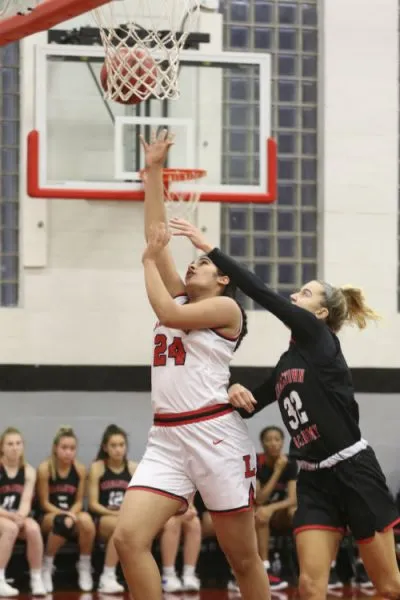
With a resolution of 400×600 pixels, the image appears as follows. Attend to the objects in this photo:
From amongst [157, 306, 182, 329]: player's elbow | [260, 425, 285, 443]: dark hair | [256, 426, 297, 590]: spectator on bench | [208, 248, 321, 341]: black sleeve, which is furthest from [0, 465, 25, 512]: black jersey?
[208, 248, 321, 341]: black sleeve

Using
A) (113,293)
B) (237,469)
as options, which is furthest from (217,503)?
(113,293)

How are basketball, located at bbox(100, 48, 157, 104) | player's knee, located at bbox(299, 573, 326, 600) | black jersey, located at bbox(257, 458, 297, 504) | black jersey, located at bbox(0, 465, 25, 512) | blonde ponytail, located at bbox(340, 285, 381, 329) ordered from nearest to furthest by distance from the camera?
player's knee, located at bbox(299, 573, 326, 600), blonde ponytail, located at bbox(340, 285, 381, 329), basketball, located at bbox(100, 48, 157, 104), black jersey, located at bbox(0, 465, 25, 512), black jersey, located at bbox(257, 458, 297, 504)

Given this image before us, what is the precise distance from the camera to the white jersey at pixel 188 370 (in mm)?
5672

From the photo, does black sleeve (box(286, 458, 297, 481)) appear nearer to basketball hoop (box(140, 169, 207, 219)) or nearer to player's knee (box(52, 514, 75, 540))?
player's knee (box(52, 514, 75, 540))

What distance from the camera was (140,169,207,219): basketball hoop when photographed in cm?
964

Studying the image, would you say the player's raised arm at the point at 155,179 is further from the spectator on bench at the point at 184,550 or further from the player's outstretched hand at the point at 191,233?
the spectator on bench at the point at 184,550

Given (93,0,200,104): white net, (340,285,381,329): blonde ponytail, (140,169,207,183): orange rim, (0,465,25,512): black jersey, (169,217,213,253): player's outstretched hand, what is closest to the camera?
(169,217,213,253): player's outstretched hand

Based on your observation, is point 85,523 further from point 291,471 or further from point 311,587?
point 311,587

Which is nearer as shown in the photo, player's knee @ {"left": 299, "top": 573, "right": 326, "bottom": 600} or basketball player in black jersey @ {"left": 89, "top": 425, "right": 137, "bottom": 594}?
player's knee @ {"left": 299, "top": 573, "right": 326, "bottom": 600}

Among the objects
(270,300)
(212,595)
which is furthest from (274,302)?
(212,595)

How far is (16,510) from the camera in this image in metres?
9.28

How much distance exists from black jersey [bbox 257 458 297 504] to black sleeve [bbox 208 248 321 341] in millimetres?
4376

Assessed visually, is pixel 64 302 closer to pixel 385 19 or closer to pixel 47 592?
pixel 47 592

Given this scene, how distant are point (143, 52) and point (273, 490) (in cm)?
383
